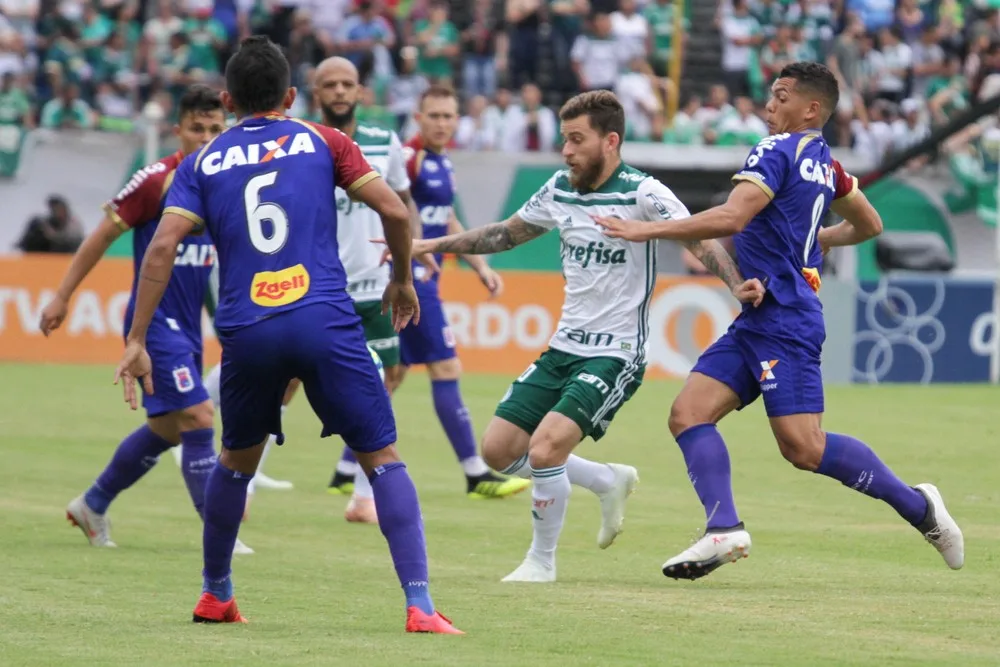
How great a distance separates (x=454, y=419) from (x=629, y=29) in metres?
16.6

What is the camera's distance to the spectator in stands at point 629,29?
27344 millimetres

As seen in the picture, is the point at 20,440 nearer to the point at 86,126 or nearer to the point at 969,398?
the point at 969,398

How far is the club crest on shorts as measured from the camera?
916cm

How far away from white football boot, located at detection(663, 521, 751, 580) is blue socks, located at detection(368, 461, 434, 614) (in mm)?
1309

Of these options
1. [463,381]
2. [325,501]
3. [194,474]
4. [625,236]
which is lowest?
[463,381]

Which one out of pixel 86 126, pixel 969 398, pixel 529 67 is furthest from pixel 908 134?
pixel 86 126

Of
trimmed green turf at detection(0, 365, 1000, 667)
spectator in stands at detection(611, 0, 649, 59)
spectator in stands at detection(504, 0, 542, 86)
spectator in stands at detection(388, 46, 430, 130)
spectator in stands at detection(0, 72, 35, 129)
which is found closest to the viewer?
trimmed green turf at detection(0, 365, 1000, 667)

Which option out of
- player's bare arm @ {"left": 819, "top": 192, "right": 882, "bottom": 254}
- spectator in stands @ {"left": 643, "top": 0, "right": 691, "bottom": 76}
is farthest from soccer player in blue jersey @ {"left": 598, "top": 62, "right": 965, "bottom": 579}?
spectator in stands @ {"left": 643, "top": 0, "right": 691, "bottom": 76}

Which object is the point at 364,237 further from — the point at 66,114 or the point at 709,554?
the point at 66,114

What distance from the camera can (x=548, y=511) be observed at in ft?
27.1

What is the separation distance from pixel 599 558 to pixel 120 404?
30.5ft

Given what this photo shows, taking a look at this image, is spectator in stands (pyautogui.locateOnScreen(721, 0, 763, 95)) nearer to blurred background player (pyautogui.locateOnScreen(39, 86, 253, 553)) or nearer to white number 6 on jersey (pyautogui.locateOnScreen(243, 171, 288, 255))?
blurred background player (pyautogui.locateOnScreen(39, 86, 253, 553))

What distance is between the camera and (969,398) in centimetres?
1875

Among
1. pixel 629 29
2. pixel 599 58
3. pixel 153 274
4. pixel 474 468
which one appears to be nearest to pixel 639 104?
pixel 599 58
